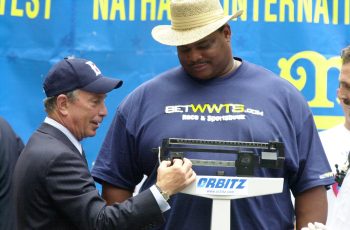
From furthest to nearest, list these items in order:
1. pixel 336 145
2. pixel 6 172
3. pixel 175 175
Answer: pixel 336 145 → pixel 6 172 → pixel 175 175

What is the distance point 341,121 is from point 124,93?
1.22 meters

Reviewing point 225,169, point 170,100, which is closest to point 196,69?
point 170,100

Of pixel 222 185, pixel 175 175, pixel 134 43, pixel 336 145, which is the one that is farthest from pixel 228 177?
pixel 134 43

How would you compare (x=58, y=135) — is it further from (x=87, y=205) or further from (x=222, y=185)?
(x=222, y=185)

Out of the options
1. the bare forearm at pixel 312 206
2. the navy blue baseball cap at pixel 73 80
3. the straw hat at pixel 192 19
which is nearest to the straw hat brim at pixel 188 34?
the straw hat at pixel 192 19

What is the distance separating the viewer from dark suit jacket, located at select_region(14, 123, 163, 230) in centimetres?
269

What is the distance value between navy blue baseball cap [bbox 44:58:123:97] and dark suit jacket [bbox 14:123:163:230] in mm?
261

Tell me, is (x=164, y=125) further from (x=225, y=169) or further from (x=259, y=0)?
(x=259, y=0)

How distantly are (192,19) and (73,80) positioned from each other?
20.6 inches

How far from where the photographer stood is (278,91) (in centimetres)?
299

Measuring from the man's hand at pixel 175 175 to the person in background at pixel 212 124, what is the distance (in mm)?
164

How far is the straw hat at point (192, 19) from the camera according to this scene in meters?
2.96

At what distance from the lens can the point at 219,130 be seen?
113 inches

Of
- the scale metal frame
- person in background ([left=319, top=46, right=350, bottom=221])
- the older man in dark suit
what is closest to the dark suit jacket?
the older man in dark suit
